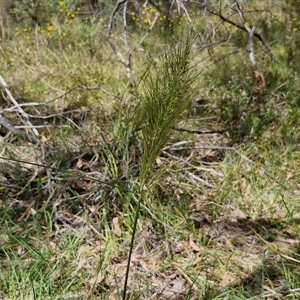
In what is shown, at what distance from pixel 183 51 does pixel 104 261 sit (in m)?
1.28

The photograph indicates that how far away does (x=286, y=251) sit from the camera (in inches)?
81.9

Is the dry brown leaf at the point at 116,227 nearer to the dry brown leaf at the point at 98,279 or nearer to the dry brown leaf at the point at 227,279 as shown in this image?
the dry brown leaf at the point at 98,279

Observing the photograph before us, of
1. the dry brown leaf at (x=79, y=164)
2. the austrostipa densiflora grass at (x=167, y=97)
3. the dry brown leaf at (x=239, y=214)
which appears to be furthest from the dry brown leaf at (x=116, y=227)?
the austrostipa densiflora grass at (x=167, y=97)

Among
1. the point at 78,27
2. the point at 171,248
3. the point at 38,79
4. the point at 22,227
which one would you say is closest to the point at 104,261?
the point at 171,248

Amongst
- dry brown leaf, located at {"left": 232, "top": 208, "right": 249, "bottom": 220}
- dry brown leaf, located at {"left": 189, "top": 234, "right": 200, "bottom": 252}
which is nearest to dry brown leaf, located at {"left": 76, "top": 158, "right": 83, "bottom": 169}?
dry brown leaf, located at {"left": 189, "top": 234, "right": 200, "bottom": 252}

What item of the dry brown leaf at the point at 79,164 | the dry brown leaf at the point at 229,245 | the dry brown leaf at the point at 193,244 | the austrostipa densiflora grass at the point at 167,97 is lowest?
the dry brown leaf at the point at 229,245

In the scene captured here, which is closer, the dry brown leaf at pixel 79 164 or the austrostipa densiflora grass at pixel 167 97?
the austrostipa densiflora grass at pixel 167 97

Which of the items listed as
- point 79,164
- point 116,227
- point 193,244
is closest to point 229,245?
point 193,244

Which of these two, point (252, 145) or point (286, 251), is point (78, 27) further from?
point (286, 251)

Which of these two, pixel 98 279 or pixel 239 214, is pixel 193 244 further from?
pixel 98 279

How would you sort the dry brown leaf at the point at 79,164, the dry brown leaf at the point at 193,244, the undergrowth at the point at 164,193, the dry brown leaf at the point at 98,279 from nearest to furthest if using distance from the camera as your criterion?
1. the undergrowth at the point at 164,193
2. the dry brown leaf at the point at 98,279
3. the dry brown leaf at the point at 193,244
4. the dry brown leaf at the point at 79,164

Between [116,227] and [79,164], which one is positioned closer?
[116,227]

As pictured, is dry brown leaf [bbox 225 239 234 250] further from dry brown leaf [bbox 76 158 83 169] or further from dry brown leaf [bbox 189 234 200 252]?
dry brown leaf [bbox 76 158 83 169]

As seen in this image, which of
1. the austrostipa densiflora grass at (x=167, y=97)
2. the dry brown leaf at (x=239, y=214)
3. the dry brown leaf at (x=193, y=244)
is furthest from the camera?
the dry brown leaf at (x=239, y=214)
